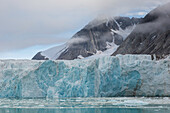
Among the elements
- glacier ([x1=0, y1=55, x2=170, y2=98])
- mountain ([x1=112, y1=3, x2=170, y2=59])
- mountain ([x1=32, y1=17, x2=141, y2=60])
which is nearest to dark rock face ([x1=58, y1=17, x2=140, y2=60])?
mountain ([x1=32, y1=17, x2=141, y2=60])

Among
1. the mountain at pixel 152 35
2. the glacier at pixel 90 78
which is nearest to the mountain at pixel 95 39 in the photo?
the mountain at pixel 152 35

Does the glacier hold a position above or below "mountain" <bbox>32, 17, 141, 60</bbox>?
below

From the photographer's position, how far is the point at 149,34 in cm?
6525

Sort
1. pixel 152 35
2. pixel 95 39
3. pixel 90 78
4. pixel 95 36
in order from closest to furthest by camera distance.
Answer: pixel 90 78 < pixel 152 35 < pixel 95 39 < pixel 95 36

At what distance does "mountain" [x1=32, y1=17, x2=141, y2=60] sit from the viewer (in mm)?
87250

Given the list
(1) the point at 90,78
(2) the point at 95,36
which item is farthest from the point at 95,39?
(1) the point at 90,78

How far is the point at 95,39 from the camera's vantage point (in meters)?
93.1

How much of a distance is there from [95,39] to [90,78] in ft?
228

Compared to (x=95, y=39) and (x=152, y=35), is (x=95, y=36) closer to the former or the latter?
(x=95, y=39)

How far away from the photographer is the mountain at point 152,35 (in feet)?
177

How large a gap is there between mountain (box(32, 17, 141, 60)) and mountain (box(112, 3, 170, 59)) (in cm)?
1436

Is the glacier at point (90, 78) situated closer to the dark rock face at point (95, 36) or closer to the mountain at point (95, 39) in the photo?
the mountain at point (95, 39)

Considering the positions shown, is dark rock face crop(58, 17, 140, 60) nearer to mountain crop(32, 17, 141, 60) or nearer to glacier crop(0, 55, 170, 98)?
mountain crop(32, 17, 141, 60)

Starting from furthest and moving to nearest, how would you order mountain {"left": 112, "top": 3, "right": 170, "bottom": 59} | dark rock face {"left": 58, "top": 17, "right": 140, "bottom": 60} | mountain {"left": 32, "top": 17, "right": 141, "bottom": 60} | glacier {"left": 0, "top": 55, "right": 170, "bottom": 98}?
1. dark rock face {"left": 58, "top": 17, "right": 140, "bottom": 60}
2. mountain {"left": 32, "top": 17, "right": 141, "bottom": 60}
3. mountain {"left": 112, "top": 3, "right": 170, "bottom": 59}
4. glacier {"left": 0, "top": 55, "right": 170, "bottom": 98}
